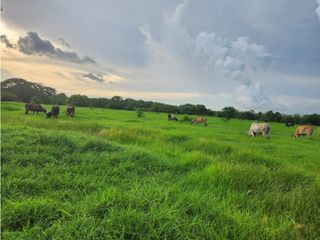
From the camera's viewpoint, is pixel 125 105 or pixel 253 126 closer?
pixel 253 126

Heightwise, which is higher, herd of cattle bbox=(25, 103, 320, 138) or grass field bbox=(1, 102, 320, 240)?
herd of cattle bbox=(25, 103, 320, 138)

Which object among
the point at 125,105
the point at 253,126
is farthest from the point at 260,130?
the point at 125,105

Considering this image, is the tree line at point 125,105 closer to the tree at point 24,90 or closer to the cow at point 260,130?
the tree at point 24,90

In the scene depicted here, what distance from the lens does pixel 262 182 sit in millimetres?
5668

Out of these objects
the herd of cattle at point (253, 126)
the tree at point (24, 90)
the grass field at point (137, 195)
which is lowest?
the grass field at point (137, 195)

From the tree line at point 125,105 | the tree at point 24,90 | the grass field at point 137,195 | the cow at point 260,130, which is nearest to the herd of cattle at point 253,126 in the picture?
the cow at point 260,130

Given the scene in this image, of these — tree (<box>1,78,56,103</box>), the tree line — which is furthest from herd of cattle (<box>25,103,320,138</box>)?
tree (<box>1,78,56,103</box>)

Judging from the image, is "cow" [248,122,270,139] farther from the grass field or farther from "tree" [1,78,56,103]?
"tree" [1,78,56,103]

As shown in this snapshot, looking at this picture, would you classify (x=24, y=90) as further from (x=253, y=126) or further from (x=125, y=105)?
(x=253, y=126)

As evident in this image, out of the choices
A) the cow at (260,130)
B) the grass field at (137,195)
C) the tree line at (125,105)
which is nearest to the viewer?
the grass field at (137,195)

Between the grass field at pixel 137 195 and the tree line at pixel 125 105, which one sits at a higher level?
the tree line at pixel 125 105

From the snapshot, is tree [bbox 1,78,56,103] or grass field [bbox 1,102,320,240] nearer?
grass field [bbox 1,102,320,240]

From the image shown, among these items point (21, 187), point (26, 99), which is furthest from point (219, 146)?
point (26, 99)

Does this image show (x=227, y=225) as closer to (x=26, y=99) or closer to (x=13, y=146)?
(x=13, y=146)
